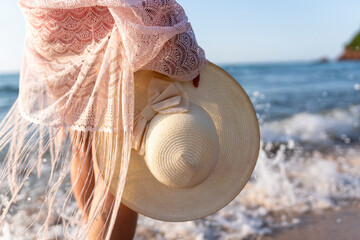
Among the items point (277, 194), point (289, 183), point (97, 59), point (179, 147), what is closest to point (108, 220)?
point (179, 147)

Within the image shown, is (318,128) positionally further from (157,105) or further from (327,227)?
(157,105)

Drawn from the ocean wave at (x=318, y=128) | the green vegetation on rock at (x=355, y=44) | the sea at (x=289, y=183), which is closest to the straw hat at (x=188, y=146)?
the sea at (x=289, y=183)

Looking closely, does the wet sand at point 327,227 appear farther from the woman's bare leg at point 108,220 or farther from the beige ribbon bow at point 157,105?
the beige ribbon bow at point 157,105

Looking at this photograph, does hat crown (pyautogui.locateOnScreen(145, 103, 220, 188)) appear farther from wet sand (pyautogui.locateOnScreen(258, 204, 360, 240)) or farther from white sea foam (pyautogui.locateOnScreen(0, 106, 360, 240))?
wet sand (pyautogui.locateOnScreen(258, 204, 360, 240))

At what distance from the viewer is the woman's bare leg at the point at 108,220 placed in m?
1.57

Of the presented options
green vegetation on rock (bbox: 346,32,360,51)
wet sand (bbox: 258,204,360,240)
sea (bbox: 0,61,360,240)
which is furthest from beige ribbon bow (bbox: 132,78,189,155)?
green vegetation on rock (bbox: 346,32,360,51)

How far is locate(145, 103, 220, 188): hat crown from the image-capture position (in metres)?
1.46

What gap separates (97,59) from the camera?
1.43 metres

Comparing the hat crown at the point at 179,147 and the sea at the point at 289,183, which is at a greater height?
the hat crown at the point at 179,147

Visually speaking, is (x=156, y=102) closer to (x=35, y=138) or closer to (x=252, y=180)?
(x=35, y=138)

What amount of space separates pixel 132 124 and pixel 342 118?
5812mm

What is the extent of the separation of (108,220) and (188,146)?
1.63 ft

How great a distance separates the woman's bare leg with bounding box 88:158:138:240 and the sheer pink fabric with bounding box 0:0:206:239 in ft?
0.35

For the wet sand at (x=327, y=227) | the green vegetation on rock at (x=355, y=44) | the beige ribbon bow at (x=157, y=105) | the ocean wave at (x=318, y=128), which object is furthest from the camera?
the green vegetation on rock at (x=355, y=44)
